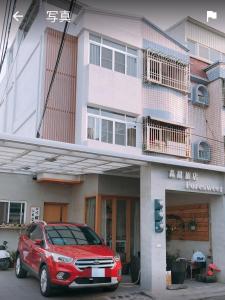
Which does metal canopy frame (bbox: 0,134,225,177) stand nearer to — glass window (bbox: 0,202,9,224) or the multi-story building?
the multi-story building

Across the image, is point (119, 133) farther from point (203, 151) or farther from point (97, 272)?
point (97, 272)

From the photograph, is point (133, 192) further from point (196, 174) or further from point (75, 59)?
point (75, 59)

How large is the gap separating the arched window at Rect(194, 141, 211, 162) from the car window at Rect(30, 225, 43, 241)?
40.2ft

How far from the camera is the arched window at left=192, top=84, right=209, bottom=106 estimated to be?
21.1 meters

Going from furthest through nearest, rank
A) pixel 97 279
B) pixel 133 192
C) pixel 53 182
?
pixel 53 182 → pixel 133 192 → pixel 97 279

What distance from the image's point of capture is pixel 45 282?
895 cm

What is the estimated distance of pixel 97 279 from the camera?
8.73m

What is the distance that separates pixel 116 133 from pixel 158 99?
313 cm

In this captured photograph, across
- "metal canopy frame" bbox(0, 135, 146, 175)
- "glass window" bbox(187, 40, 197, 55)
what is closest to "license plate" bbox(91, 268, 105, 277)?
"metal canopy frame" bbox(0, 135, 146, 175)

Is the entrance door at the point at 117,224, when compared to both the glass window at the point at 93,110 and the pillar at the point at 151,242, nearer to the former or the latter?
the pillar at the point at 151,242

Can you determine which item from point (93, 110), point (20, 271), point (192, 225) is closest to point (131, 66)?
point (93, 110)

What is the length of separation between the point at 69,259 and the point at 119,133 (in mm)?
9749

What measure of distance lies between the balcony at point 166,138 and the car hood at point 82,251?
29.9 ft

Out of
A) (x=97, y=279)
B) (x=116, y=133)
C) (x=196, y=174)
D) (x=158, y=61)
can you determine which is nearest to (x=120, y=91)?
(x=116, y=133)
